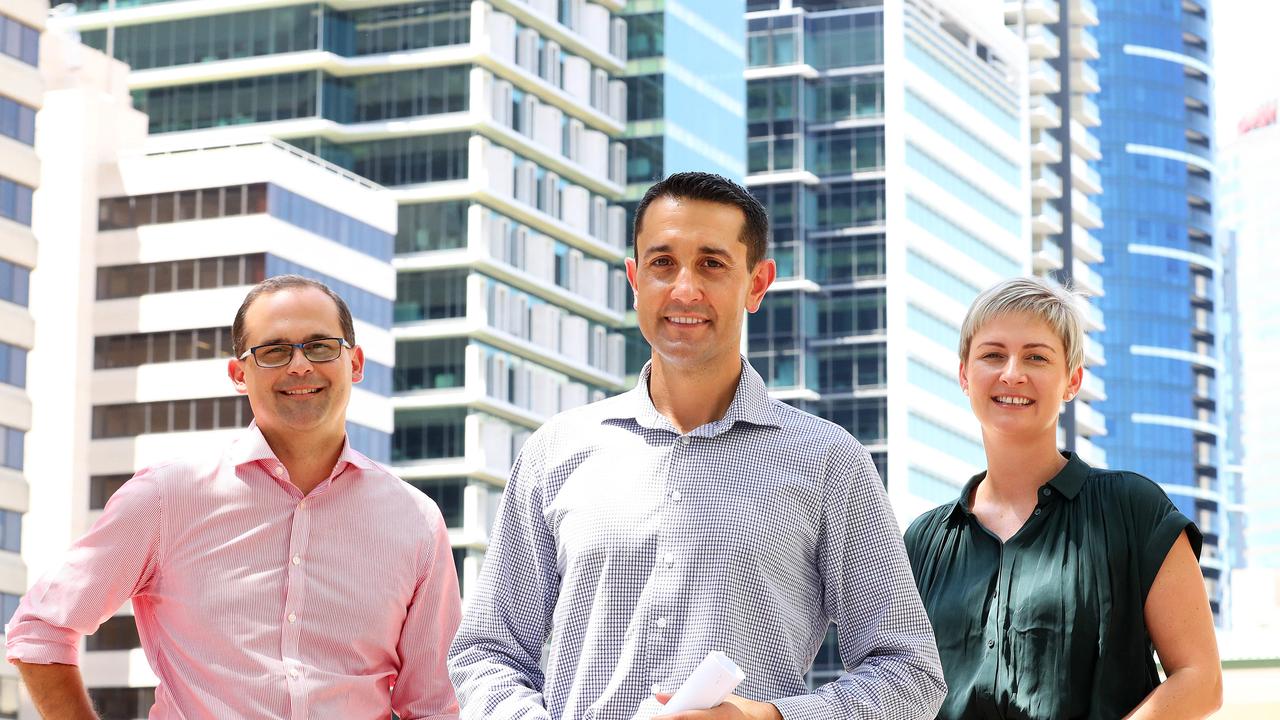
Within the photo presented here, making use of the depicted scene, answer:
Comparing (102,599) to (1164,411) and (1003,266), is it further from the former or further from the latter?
(1164,411)

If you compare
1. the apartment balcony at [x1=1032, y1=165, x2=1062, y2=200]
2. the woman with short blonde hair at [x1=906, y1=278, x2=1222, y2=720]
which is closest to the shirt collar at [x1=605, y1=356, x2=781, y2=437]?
the woman with short blonde hair at [x1=906, y1=278, x2=1222, y2=720]

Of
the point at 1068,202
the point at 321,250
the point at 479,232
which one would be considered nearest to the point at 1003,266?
the point at 1068,202

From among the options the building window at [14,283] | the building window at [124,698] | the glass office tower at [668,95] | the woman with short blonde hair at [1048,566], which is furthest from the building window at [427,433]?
the woman with short blonde hair at [1048,566]

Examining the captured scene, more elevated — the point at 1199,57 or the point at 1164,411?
the point at 1199,57

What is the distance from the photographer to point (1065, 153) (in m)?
118

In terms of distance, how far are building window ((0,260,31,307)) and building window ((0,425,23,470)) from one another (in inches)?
166

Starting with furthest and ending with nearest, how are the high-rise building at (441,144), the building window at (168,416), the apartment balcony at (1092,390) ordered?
the apartment balcony at (1092,390) < the high-rise building at (441,144) < the building window at (168,416)

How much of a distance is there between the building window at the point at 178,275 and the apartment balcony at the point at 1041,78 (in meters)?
59.1

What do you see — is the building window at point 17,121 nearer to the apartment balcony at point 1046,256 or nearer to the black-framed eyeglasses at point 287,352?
the apartment balcony at point 1046,256

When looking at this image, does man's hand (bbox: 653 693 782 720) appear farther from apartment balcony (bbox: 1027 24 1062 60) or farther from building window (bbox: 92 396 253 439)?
apartment balcony (bbox: 1027 24 1062 60)

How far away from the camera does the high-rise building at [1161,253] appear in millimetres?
135375

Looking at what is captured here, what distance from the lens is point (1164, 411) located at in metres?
137

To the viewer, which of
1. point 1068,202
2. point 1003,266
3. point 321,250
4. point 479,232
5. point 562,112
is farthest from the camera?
point 1068,202

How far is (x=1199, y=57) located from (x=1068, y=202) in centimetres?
3221
